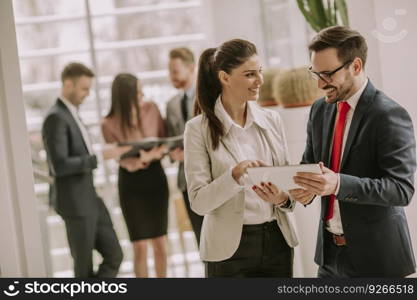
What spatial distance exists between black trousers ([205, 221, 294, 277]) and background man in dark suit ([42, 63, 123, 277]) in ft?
4.58

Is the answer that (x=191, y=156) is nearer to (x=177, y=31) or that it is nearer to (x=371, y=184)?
(x=371, y=184)

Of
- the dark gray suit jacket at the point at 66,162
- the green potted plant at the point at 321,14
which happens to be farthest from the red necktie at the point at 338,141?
the dark gray suit jacket at the point at 66,162

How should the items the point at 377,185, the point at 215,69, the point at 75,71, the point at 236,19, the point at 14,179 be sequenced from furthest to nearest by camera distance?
1. the point at 236,19
2. the point at 75,71
3. the point at 14,179
4. the point at 215,69
5. the point at 377,185

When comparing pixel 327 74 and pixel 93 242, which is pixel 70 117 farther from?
pixel 327 74

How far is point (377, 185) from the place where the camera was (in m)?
2.06

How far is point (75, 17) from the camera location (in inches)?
162

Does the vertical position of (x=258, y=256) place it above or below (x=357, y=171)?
below

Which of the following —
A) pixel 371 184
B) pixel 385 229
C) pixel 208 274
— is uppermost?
pixel 371 184

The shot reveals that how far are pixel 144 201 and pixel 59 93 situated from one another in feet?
2.98

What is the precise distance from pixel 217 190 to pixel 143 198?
1.50 meters

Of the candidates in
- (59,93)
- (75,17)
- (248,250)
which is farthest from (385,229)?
(75,17)

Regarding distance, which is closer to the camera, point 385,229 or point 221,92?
point 385,229

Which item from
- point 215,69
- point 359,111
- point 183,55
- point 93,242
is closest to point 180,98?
point 183,55

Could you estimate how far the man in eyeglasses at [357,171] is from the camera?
2082 mm
